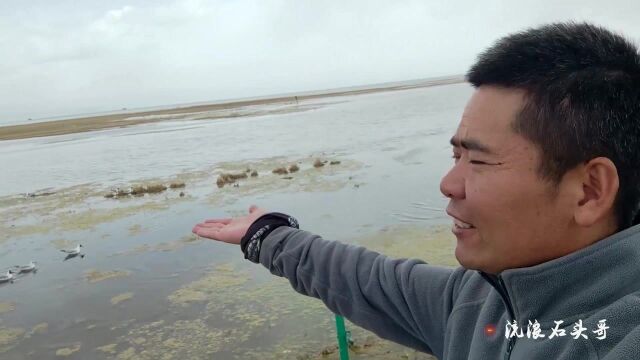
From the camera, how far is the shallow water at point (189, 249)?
586 centimetres

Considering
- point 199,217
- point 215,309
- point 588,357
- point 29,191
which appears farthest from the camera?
point 29,191

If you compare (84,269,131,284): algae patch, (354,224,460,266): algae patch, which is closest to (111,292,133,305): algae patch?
(84,269,131,284): algae patch

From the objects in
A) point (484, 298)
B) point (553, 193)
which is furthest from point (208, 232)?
point (553, 193)

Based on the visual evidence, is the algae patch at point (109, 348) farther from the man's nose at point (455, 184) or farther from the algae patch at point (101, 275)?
the man's nose at point (455, 184)

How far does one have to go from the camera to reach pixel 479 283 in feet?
5.36

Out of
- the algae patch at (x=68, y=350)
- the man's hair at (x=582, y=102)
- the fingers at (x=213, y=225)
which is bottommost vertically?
the algae patch at (x=68, y=350)

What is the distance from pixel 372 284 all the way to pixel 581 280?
0.85 meters

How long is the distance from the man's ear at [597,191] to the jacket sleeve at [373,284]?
607 millimetres

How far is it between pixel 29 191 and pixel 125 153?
9460 mm

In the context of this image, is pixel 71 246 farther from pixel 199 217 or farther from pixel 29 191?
pixel 29 191

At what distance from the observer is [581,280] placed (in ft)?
3.94

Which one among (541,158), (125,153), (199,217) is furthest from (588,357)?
(125,153)

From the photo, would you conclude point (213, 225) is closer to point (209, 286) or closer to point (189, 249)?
point (209, 286)

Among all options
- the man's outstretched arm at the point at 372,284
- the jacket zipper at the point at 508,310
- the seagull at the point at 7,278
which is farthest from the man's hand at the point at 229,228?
the seagull at the point at 7,278
